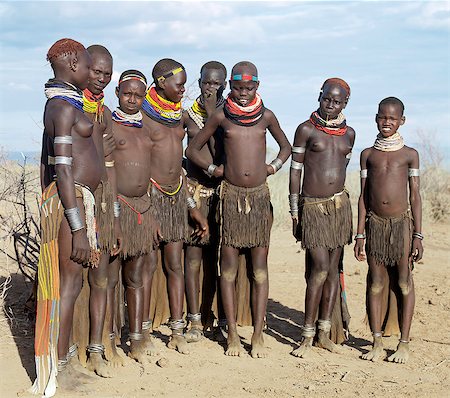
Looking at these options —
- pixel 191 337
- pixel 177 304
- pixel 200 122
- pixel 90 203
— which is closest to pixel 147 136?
pixel 200 122

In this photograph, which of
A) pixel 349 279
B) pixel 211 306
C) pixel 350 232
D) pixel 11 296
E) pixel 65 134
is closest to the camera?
pixel 65 134

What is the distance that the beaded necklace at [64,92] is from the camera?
421 centimetres

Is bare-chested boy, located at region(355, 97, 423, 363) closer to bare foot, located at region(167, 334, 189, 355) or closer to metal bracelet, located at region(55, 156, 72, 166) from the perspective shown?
bare foot, located at region(167, 334, 189, 355)

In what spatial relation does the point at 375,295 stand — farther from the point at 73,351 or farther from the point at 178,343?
the point at 73,351

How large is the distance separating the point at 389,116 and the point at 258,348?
209 centimetres

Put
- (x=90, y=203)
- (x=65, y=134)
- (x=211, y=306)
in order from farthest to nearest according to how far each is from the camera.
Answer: (x=211, y=306) < (x=90, y=203) < (x=65, y=134)

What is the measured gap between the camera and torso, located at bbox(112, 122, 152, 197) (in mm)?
5031

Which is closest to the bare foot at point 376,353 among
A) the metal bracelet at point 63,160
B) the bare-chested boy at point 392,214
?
the bare-chested boy at point 392,214

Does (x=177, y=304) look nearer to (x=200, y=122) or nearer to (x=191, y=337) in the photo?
(x=191, y=337)

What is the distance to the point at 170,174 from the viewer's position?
5410mm

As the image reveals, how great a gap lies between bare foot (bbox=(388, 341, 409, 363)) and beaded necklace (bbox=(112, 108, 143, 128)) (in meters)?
2.64

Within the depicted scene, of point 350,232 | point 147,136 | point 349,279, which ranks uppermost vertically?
point 147,136

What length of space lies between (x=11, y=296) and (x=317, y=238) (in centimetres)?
312

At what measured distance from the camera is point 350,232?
5.59 meters
